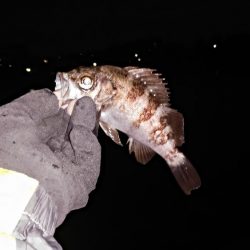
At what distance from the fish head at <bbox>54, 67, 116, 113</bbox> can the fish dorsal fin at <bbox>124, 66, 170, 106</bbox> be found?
0.82ft

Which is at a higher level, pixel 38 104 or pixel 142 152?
Result: pixel 38 104

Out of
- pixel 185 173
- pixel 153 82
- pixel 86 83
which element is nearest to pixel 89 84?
pixel 86 83

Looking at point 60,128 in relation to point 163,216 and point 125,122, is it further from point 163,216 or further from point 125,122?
point 163,216

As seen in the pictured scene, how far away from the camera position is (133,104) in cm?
378

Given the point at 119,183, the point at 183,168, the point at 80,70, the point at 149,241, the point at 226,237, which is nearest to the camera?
the point at 80,70

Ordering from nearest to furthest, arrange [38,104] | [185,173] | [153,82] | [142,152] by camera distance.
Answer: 1. [38,104]
2. [153,82]
3. [142,152]
4. [185,173]

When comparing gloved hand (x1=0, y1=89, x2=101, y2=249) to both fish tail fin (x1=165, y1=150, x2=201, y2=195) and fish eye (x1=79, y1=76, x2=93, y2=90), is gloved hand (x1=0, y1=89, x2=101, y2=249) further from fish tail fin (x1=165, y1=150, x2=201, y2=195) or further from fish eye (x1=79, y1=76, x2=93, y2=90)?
fish tail fin (x1=165, y1=150, x2=201, y2=195)

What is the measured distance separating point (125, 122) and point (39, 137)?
5.02ft

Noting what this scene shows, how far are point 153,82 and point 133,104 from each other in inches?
10.7

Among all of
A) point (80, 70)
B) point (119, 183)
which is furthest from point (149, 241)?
point (80, 70)

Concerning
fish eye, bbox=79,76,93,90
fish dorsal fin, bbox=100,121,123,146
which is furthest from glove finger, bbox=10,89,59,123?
fish dorsal fin, bbox=100,121,123,146

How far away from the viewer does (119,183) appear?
13.8 metres

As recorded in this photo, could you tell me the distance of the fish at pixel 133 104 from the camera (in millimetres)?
3656

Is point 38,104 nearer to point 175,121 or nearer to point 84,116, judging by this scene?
point 84,116
